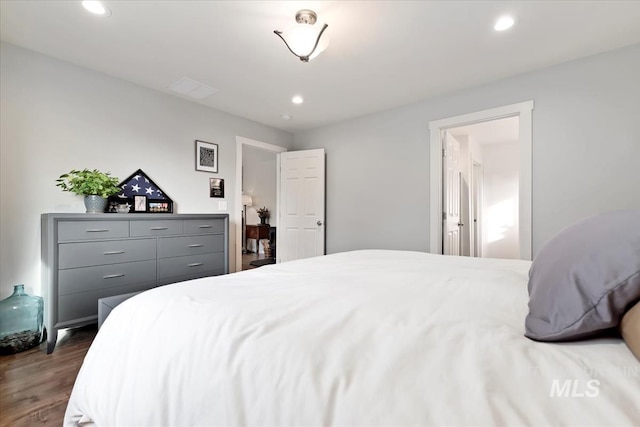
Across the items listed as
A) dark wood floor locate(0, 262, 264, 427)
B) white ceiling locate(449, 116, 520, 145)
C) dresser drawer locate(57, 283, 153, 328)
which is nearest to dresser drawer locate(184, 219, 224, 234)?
dresser drawer locate(57, 283, 153, 328)

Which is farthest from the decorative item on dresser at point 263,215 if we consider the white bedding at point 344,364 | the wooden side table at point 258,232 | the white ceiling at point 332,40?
the white bedding at point 344,364

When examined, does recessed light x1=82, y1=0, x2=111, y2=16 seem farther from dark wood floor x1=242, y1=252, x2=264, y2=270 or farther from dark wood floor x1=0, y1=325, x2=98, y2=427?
dark wood floor x1=242, y1=252, x2=264, y2=270

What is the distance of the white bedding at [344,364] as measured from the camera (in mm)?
486

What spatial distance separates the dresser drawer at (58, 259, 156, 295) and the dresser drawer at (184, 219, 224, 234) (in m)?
0.45

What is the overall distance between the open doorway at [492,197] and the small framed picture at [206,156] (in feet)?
12.6

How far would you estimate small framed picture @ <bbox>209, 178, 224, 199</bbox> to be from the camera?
366 cm

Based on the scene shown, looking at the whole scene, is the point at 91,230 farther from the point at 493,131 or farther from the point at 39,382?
the point at 493,131

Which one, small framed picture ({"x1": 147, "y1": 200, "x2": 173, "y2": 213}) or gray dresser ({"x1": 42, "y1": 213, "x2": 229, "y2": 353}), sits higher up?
small framed picture ({"x1": 147, "y1": 200, "x2": 173, "y2": 213})

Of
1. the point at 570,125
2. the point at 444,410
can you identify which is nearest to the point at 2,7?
the point at 444,410

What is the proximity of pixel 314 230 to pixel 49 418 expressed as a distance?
10.6ft

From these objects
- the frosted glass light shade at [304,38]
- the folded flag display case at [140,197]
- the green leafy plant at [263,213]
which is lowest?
the green leafy plant at [263,213]

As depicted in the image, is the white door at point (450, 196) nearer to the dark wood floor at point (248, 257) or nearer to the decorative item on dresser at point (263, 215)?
the dark wood floor at point (248, 257)

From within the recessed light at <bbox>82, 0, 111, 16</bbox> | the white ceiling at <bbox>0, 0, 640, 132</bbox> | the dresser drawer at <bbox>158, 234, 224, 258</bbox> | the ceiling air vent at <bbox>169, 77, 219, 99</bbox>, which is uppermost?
the white ceiling at <bbox>0, 0, 640, 132</bbox>

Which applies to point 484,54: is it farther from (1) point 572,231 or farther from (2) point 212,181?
(2) point 212,181
